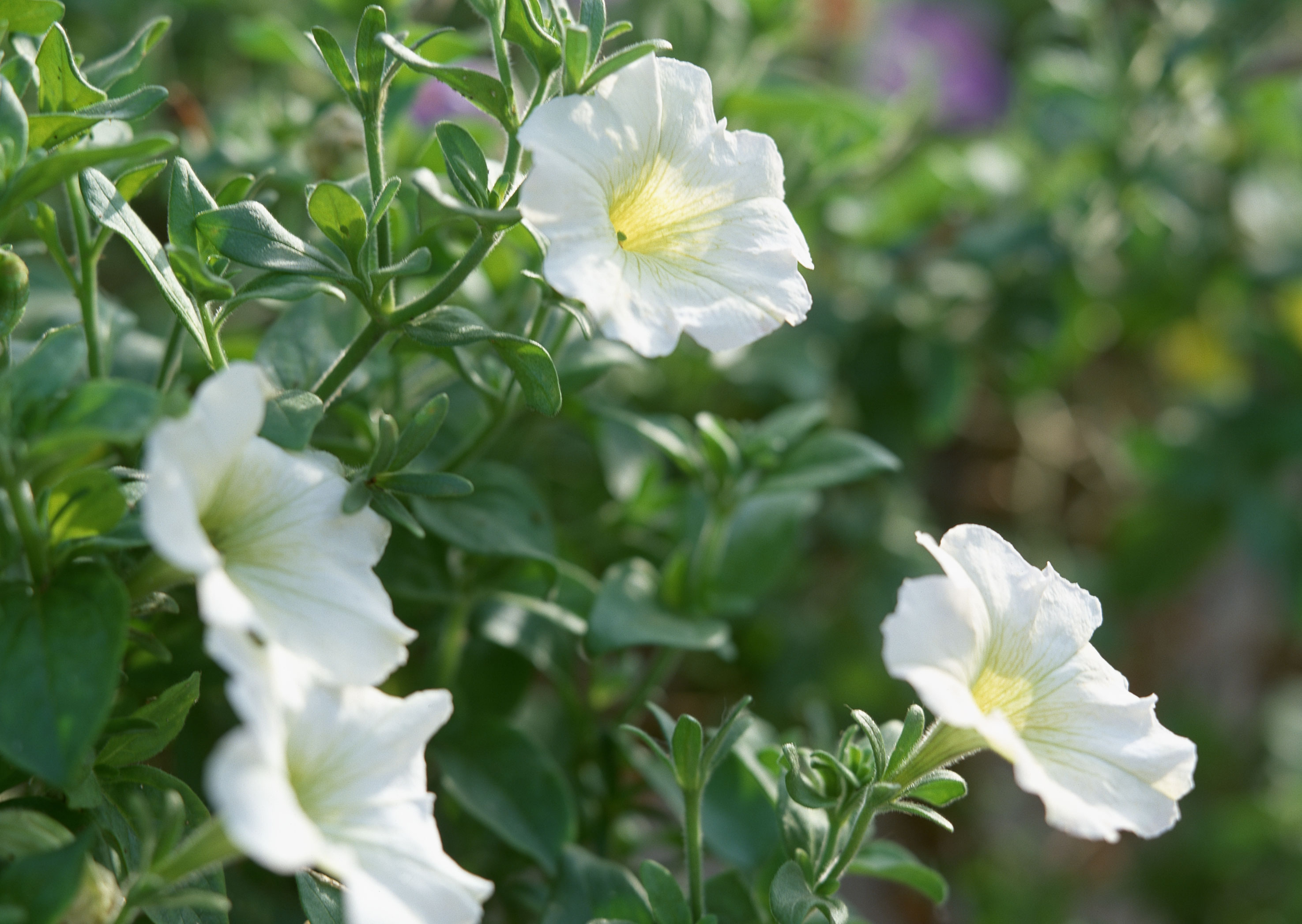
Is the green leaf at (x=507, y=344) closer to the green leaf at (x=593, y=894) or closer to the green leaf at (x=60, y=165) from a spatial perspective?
the green leaf at (x=60, y=165)

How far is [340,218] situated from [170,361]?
195 mm

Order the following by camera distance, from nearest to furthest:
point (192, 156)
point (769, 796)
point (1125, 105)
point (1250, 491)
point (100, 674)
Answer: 1. point (100, 674)
2. point (769, 796)
3. point (192, 156)
4. point (1125, 105)
5. point (1250, 491)

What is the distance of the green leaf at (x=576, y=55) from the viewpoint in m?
0.59

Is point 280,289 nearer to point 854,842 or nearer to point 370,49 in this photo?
point 370,49

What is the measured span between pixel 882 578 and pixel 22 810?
1.04 m

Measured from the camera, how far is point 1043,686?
65 centimetres

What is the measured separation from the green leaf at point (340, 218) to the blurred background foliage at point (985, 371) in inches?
6.9

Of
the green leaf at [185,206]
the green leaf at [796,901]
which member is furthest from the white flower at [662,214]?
the green leaf at [796,901]

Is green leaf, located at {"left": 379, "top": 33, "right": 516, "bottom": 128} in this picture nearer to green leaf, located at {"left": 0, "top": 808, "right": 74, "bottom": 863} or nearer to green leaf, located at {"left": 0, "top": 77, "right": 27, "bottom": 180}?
green leaf, located at {"left": 0, "top": 77, "right": 27, "bottom": 180}

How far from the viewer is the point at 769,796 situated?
2.69 feet

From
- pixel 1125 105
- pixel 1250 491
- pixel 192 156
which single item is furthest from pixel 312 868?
pixel 1250 491

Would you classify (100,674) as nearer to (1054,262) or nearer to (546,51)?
(546,51)

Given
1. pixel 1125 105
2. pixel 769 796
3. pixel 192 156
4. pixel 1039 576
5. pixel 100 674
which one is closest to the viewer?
pixel 100 674

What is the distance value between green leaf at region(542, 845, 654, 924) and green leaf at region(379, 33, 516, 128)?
1.64 feet
